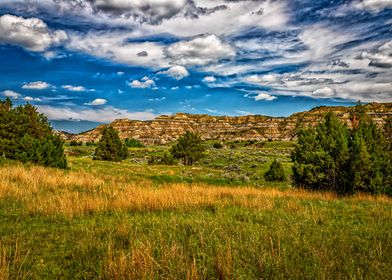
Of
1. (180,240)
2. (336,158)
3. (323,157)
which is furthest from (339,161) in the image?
(180,240)

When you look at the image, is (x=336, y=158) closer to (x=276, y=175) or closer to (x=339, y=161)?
(x=339, y=161)

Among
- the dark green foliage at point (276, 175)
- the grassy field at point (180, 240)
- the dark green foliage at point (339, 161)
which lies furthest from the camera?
the dark green foliage at point (276, 175)

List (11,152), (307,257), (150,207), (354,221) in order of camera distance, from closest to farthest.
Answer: (307,257) → (354,221) → (150,207) → (11,152)

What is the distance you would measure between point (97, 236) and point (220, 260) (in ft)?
9.53

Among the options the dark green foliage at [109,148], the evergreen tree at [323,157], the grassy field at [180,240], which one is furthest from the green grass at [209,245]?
the dark green foliage at [109,148]

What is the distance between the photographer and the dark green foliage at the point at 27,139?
2206 centimetres

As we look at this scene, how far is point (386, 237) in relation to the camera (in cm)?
612

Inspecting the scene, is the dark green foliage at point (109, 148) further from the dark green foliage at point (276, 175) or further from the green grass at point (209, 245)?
the green grass at point (209, 245)

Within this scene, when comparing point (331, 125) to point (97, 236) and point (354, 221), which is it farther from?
point (97, 236)

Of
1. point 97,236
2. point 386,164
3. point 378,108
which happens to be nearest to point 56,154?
point 97,236

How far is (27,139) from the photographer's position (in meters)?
28.4

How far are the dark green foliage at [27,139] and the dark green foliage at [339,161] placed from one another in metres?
19.1

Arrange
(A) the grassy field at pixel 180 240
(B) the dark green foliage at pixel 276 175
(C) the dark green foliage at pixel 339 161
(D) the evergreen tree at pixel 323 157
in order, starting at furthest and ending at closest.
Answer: (B) the dark green foliage at pixel 276 175 → (D) the evergreen tree at pixel 323 157 → (C) the dark green foliage at pixel 339 161 → (A) the grassy field at pixel 180 240

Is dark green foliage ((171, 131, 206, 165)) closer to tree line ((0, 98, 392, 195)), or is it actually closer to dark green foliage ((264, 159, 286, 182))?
dark green foliage ((264, 159, 286, 182))
